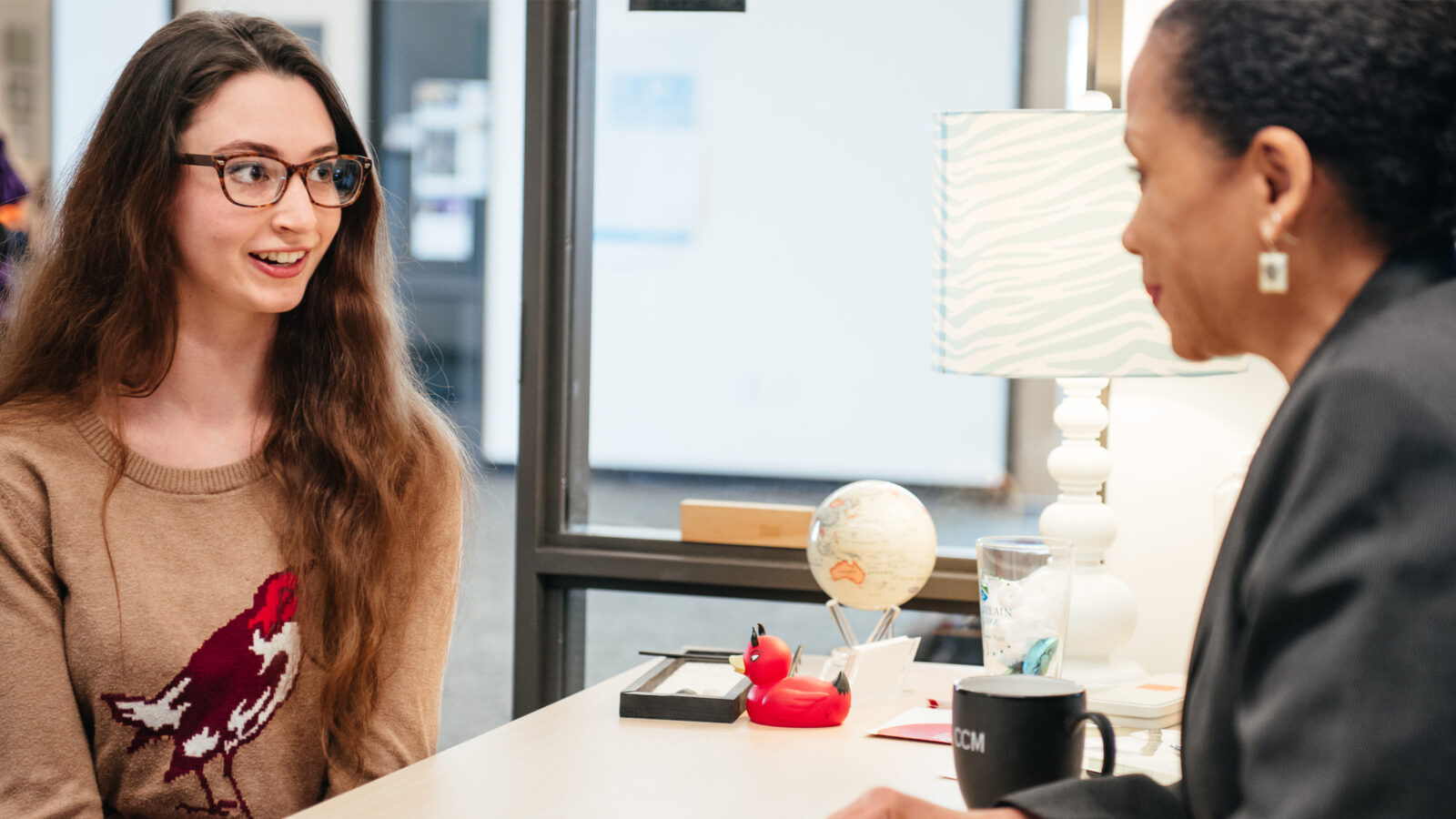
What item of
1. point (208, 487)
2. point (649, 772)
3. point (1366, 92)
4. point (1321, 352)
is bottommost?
point (649, 772)

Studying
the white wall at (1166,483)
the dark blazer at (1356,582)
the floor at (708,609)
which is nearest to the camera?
the dark blazer at (1356,582)

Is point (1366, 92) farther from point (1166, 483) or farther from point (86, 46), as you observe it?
point (86, 46)

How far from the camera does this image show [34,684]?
3.95ft

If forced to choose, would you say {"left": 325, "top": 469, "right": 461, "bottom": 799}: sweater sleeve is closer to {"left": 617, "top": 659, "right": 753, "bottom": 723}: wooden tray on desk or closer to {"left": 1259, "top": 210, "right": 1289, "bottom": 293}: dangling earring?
{"left": 617, "top": 659, "right": 753, "bottom": 723}: wooden tray on desk

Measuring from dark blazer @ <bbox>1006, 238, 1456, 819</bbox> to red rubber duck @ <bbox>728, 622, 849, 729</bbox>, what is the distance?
29.4 inches

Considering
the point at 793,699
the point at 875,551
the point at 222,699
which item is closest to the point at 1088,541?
the point at 875,551

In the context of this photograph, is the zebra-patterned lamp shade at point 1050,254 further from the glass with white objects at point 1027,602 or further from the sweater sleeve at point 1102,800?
the sweater sleeve at point 1102,800

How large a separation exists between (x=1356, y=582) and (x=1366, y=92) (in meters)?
0.23

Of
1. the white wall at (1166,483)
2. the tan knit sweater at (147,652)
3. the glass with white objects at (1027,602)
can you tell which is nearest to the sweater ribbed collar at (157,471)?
the tan knit sweater at (147,652)

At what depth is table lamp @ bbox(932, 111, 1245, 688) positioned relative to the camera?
1505 millimetres

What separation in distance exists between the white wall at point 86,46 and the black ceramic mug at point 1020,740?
255 centimetres

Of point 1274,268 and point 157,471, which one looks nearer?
point 1274,268

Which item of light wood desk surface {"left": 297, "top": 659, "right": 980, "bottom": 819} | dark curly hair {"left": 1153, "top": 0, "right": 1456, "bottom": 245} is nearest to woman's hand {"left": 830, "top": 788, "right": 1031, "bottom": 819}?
light wood desk surface {"left": 297, "top": 659, "right": 980, "bottom": 819}

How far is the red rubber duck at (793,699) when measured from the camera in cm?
133
